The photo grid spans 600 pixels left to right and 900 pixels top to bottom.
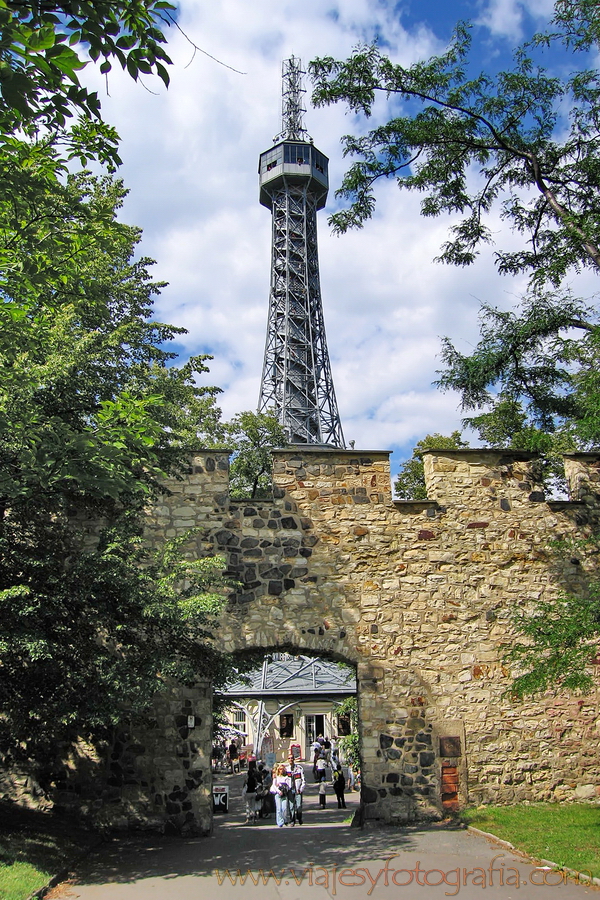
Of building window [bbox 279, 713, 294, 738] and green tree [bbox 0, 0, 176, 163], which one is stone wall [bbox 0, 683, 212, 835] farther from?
building window [bbox 279, 713, 294, 738]

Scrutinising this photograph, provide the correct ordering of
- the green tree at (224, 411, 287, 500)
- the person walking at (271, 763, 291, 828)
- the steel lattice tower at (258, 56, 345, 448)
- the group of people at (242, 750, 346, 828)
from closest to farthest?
1. the person walking at (271, 763, 291, 828)
2. the group of people at (242, 750, 346, 828)
3. the green tree at (224, 411, 287, 500)
4. the steel lattice tower at (258, 56, 345, 448)

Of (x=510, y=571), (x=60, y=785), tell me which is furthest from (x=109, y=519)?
(x=510, y=571)

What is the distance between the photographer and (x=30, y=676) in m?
7.72

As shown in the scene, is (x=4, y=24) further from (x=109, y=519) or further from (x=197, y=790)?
(x=197, y=790)

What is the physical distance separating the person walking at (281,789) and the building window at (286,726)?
24886mm

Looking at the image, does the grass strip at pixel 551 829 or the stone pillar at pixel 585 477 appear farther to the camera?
the stone pillar at pixel 585 477

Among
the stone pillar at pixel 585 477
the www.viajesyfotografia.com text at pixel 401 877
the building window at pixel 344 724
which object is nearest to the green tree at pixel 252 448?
the building window at pixel 344 724

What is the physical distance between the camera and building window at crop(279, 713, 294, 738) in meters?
36.4

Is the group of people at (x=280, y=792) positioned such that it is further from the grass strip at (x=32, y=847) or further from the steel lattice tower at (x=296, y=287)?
the steel lattice tower at (x=296, y=287)

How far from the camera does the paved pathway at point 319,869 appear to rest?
639 cm

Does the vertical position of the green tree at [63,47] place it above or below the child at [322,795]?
above

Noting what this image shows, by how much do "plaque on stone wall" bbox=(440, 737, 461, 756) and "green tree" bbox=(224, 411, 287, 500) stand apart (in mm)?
14720

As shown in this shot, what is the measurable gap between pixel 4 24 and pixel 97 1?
602 mm

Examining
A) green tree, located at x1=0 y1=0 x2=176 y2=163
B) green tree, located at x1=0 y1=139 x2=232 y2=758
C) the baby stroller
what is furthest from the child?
green tree, located at x1=0 y1=0 x2=176 y2=163
